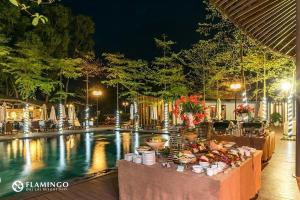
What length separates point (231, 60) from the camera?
1805 centimetres

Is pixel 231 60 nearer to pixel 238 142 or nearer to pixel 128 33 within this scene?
pixel 238 142

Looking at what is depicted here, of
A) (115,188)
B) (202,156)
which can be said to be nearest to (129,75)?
(115,188)

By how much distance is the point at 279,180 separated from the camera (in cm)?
579

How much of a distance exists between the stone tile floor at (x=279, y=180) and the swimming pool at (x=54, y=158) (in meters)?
4.78

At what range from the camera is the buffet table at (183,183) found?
10.4ft

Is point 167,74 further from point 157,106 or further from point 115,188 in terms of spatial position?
point 115,188

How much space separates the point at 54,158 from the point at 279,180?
25.9 ft

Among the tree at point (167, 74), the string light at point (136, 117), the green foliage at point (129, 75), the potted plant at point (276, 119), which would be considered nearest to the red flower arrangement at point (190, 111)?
the tree at point (167, 74)

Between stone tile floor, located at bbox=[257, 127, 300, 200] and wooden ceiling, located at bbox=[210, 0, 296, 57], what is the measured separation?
6.75 feet

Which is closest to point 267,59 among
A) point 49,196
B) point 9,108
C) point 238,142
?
point 238,142

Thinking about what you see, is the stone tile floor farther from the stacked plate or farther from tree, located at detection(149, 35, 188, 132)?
tree, located at detection(149, 35, 188, 132)

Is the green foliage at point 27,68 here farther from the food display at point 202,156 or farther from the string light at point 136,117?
the food display at point 202,156

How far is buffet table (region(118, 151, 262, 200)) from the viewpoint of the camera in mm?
3170

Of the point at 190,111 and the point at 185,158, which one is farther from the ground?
the point at 190,111
